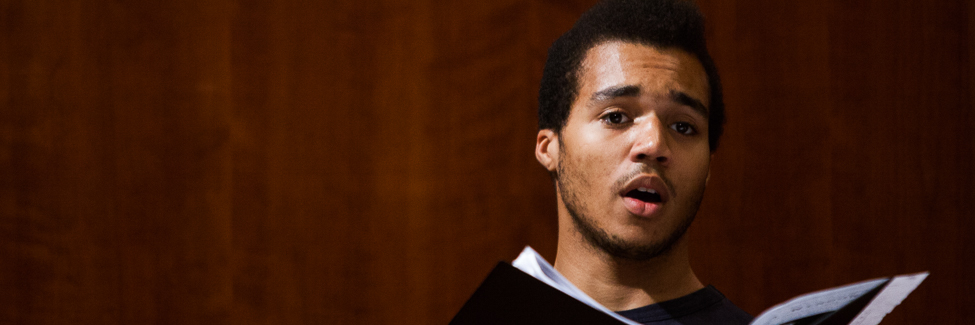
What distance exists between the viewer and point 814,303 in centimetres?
59

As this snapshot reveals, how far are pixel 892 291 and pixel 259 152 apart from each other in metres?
0.92

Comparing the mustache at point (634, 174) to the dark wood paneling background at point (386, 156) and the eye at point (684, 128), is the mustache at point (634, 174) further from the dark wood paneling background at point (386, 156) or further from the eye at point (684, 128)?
the dark wood paneling background at point (386, 156)

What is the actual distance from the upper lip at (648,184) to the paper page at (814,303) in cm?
25

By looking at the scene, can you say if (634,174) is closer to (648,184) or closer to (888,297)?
(648,184)

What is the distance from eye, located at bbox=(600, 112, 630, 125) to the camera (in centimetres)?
85

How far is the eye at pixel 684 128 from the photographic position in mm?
876

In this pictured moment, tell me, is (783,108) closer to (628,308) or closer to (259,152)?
(628,308)

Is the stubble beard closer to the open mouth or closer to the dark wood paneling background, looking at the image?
the open mouth

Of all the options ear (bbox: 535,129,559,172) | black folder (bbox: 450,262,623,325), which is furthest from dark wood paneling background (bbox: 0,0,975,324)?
black folder (bbox: 450,262,623,325)

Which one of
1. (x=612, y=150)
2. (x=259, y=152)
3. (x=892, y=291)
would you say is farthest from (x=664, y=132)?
(x=259, y=152)

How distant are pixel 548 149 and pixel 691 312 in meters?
0.29

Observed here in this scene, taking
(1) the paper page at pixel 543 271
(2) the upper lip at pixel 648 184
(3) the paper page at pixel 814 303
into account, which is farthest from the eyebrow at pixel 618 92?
(3) the paper page at pixel 814 303

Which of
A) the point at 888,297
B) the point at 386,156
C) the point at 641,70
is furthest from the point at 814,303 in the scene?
the point at 386,156

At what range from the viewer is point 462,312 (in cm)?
61
